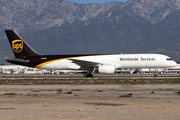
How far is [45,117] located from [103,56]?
100 ft

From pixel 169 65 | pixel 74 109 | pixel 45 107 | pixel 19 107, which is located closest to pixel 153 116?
pixel 74 109

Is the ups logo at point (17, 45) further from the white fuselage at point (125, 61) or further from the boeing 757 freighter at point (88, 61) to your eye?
the white fuselage at point (125, 61)

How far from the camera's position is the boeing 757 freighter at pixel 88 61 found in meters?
39.7

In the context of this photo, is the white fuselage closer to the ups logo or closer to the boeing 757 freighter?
the boeing 757 freighter

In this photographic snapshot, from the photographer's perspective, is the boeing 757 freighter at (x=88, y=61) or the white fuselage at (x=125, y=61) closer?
the boeing 757 freighter at (x=88, y=61)

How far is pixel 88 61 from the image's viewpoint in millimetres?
38812

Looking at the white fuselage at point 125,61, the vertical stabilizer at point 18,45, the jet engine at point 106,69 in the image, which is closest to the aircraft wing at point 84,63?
the white fuselage at point 125,61

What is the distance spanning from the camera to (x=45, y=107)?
44.1 ft

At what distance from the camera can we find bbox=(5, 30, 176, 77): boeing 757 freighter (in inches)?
1563

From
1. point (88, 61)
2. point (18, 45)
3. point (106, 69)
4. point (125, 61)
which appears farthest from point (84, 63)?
point (18, 45)

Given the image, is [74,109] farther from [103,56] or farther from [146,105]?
[103,56]

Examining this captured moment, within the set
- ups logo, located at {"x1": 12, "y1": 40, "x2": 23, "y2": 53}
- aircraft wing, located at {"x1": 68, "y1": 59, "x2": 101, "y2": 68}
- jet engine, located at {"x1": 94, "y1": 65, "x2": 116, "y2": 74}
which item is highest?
ups logo, located at {"x1": 12, "y1": 40, "x2": 23, "y2": 53}

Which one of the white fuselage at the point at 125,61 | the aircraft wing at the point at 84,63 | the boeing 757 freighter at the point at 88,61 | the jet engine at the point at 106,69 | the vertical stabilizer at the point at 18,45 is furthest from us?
the vertical stabilizer at the point at 18,45

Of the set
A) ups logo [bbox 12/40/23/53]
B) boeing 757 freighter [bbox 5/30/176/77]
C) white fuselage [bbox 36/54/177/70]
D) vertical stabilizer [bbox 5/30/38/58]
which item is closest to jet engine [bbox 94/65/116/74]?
boeing 757 freighter [bbox 5/30/176/77]
